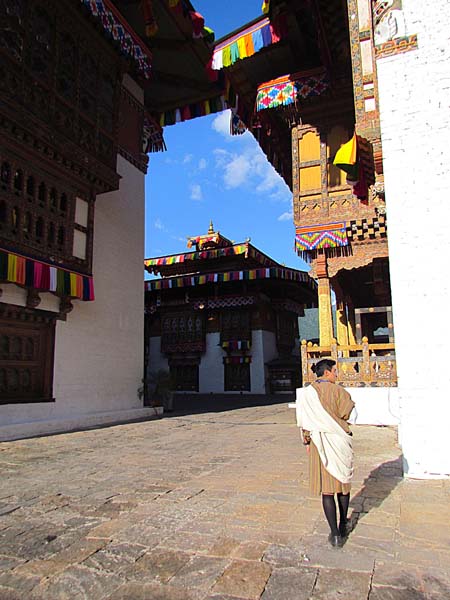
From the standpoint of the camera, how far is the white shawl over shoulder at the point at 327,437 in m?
3.10

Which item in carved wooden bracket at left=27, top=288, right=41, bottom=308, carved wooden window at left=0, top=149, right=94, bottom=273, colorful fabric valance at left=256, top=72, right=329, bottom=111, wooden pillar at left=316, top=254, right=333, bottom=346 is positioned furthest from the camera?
colorful fabric valance at left=256, top=72, right=329, bottom=111

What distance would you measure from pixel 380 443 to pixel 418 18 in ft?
20.2

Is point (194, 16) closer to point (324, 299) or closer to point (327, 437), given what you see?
point (324, 299)

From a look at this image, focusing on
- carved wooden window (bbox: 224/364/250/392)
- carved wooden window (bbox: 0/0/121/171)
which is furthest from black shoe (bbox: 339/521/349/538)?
carved wooden window (bbox: 224/364/250/392)

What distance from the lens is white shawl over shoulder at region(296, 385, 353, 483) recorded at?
3.10m

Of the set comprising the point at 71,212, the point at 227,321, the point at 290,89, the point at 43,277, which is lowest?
the point at 43,277

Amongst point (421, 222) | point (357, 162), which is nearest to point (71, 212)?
point (357, 162)

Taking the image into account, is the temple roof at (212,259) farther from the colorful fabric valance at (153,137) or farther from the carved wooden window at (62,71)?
the carved wooden window at (62,71)

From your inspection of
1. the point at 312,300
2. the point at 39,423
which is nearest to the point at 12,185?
the point at 39,423

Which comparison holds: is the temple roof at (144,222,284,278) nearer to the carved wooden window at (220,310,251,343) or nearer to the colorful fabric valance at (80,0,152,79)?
the carved wooden window at (220,310,251,343)

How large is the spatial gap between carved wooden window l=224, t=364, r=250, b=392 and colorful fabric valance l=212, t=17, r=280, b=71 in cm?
1587

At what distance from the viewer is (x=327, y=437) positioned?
3164 millimetres

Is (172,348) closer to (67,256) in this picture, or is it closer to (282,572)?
(67,256)

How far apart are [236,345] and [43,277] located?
50.5 feet
